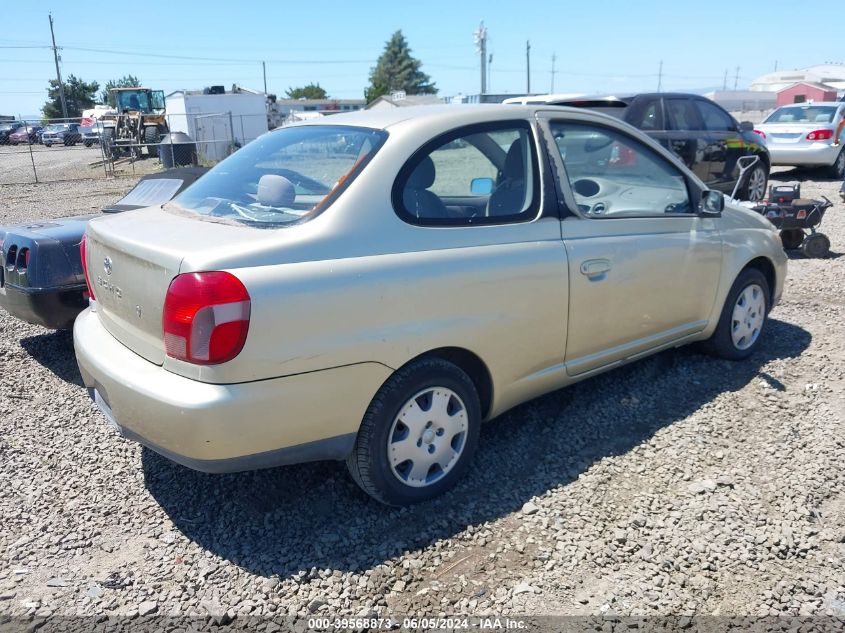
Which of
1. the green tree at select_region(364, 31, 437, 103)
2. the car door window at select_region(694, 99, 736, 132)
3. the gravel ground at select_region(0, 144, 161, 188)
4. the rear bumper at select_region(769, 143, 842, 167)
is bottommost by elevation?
the gravel ground at select_region(0, 144, 161, 188)

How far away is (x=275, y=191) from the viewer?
3.19 meters

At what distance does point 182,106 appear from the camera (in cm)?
3069

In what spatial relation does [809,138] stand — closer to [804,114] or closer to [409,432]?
[804,114]

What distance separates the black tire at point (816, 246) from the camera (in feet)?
25.1

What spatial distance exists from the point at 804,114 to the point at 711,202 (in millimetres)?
13132

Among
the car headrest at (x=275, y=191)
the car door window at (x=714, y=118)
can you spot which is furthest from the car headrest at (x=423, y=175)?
the car door window at (x=714, y=118)

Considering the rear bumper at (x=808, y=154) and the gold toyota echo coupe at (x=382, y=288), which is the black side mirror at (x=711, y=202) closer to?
the gold toyota echo coupe at (x=382, y=288)

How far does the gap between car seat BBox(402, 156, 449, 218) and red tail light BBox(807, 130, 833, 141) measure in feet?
45.6

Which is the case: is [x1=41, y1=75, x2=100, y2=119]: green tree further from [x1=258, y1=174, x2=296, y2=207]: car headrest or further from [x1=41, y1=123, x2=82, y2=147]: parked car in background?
[x1=258, y1=174, x2=296, y2=207]: car headrest

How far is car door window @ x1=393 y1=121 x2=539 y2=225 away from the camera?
3078 mm

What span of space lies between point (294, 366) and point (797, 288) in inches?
224

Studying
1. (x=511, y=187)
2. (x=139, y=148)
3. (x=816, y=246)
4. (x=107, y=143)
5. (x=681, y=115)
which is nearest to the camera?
(x=511, y=187)

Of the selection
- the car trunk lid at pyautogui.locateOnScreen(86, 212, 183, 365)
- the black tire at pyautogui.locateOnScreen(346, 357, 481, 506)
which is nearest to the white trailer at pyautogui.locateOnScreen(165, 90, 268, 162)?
the car trunk lid at pyautogui.locateOnScreen(86, 212, 183, 365)

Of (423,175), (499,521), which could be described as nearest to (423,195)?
(423,175)
